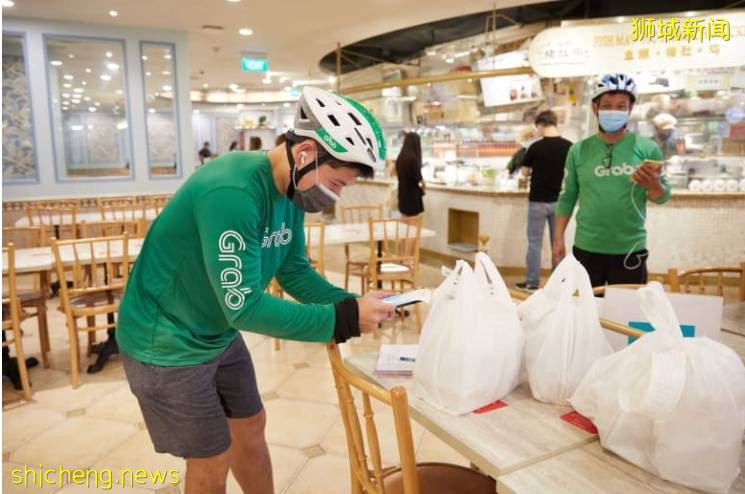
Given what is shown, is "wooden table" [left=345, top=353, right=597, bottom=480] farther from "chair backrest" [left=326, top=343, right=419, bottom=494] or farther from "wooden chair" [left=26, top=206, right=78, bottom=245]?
"wooden chair" [left=26, top=206, right=78, bottom=245]

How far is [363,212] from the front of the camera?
8.55 m

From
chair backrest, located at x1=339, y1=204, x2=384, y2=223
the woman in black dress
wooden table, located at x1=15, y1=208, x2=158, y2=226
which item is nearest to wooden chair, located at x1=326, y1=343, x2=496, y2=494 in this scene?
chair backrest, located at x1=339, y1=204, x2=384, y2=223

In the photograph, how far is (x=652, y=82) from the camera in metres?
6.01

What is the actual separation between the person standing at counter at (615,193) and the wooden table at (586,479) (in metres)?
1.69

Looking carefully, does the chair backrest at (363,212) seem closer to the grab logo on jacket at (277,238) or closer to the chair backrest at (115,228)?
the chair backrest at (115,228)

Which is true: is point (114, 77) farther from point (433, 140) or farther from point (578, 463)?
point (578, 463)

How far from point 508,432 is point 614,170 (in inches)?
74.4

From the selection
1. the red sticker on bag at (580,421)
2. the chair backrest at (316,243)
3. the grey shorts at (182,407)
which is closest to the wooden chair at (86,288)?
the chair backrest at (316,243)

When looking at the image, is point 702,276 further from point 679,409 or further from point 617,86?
point 679,409

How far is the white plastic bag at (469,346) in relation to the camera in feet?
3.95

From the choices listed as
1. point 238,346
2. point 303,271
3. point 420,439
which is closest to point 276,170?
point 303,271

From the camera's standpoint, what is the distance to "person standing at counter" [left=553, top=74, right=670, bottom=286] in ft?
8.36

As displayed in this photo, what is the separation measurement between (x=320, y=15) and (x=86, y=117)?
10.8 feet

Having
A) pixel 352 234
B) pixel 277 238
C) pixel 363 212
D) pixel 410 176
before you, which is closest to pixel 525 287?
pixel 410 176
